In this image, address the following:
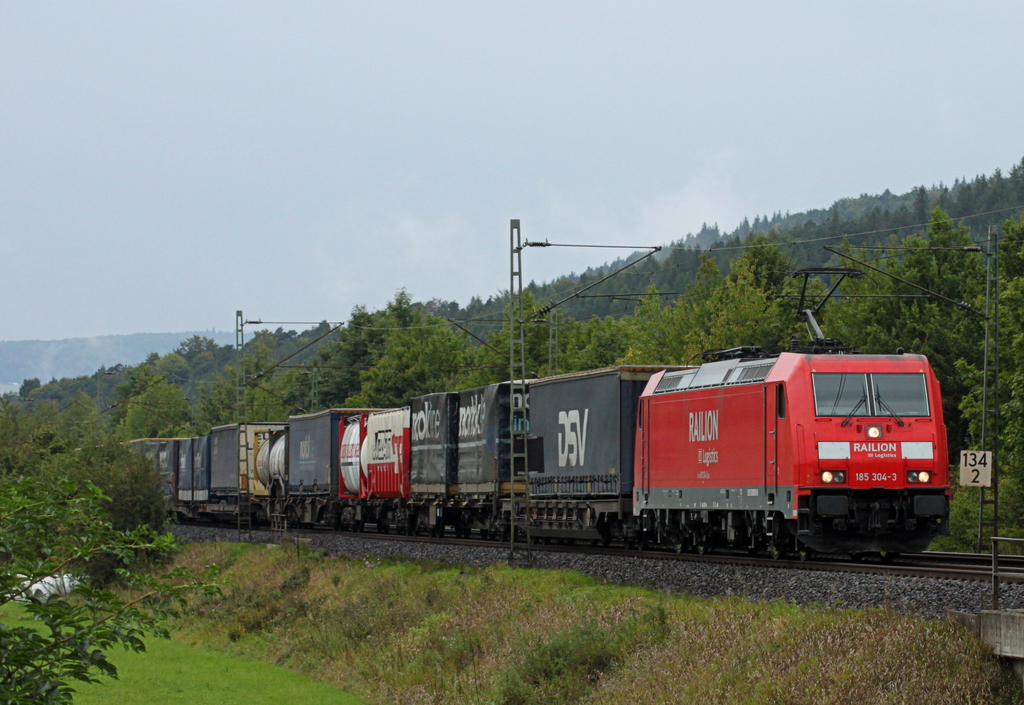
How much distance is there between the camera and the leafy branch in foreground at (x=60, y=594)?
9352 mm

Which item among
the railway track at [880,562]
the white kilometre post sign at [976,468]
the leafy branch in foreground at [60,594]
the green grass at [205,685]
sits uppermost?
the white kilometre post sign at [976,468]

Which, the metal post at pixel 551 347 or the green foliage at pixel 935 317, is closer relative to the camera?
the green foliage at pixel 935 317

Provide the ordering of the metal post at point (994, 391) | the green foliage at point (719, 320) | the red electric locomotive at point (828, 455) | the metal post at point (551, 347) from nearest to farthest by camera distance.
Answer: the red electric locomotive at point (828, 455), the metal post at point (994, 391), the metal post at point (551, 347), the green foliage at point (719, 320)

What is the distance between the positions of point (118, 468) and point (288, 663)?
20374 mm

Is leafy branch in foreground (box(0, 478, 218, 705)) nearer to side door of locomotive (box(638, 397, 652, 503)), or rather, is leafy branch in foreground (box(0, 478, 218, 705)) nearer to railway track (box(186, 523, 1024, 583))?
railway track (box(186, 523, 1024, 583))

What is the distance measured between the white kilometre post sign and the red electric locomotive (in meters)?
7.06

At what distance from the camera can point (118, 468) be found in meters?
42.6

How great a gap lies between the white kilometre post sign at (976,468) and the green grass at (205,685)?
46.8ft

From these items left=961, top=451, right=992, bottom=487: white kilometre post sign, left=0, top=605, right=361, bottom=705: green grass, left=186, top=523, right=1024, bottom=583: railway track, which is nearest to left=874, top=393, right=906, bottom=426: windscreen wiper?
left=186, top=523, right=1024, bottom=583: railway track

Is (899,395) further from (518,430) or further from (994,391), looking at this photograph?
(994,391)

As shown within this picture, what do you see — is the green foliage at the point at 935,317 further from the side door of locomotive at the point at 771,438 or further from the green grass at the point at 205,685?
the green grass at the point at 205,685

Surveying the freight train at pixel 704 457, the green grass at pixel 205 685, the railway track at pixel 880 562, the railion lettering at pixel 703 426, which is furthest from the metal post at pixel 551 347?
the railion lettering at pixel 703 426

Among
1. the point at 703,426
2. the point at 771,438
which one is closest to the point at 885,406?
the point at 771,438

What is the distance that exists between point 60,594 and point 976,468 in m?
22.0
